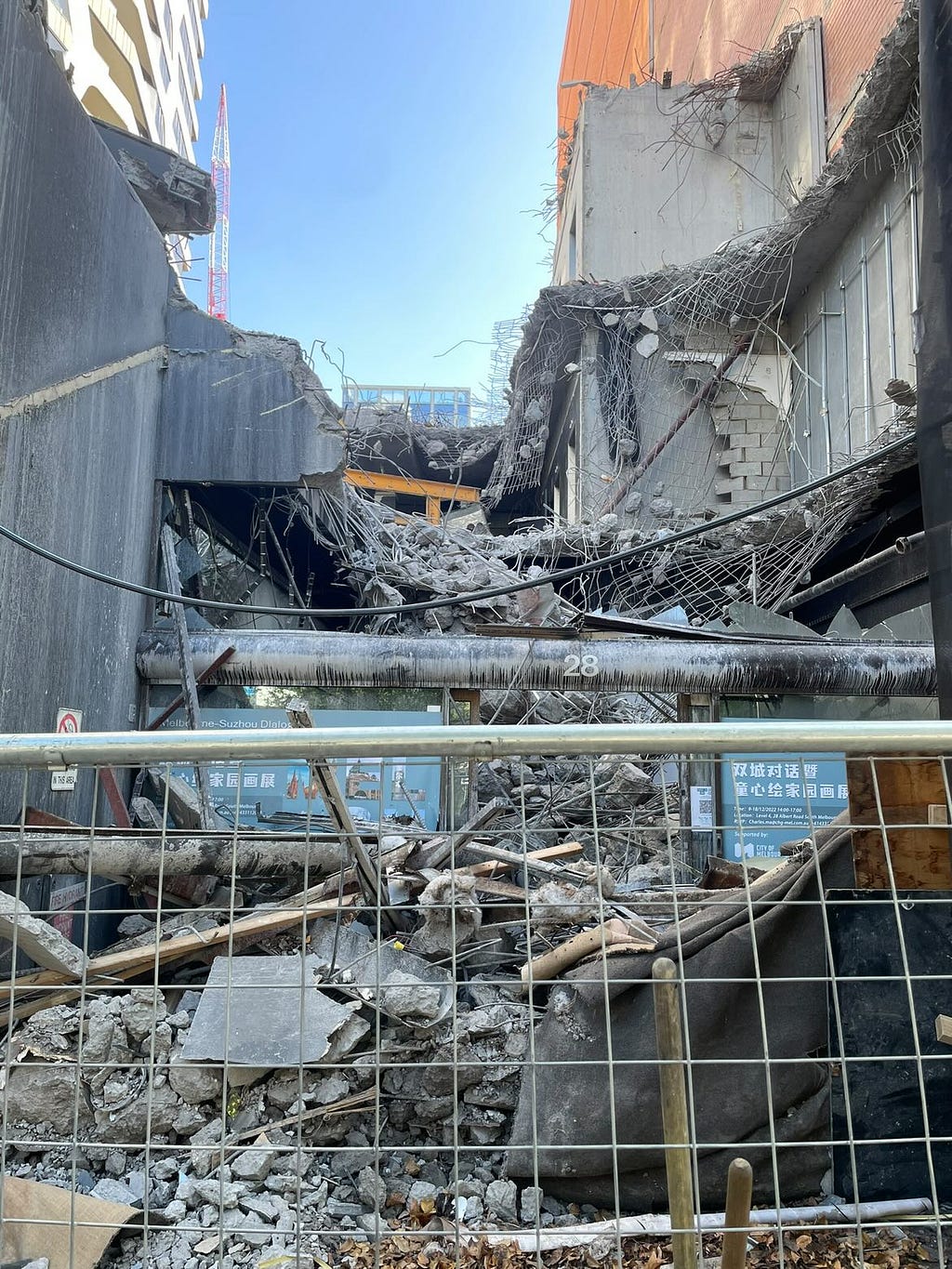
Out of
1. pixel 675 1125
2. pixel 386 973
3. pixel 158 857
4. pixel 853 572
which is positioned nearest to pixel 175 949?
pixel 158 857

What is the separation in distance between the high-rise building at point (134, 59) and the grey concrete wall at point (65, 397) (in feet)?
26.5

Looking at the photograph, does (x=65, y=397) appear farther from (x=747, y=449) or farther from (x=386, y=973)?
(x=747, y=449)

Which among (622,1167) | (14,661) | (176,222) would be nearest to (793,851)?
(622,1167)

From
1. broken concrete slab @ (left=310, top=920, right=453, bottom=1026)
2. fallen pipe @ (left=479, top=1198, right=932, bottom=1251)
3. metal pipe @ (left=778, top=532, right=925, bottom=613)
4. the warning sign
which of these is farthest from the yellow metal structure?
fallen pipe @ (left=479, top=1198, right=932, bottom=1251)

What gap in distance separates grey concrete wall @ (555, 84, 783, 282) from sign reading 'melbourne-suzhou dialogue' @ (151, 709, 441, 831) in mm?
11519

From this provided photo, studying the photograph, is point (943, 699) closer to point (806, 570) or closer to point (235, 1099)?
point (235, 1099)

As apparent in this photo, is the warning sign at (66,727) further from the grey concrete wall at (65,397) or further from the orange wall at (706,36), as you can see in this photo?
the orange wall at (706,36)

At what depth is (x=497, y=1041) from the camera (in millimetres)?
3459

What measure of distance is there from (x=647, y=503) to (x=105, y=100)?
21099mm

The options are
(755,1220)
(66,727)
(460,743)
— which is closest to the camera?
(460,743)

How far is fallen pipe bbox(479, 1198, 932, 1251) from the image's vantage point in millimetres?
2566

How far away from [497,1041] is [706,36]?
20.9 metres

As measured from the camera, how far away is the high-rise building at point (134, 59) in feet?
66.7

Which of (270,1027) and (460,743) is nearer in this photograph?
(460,743)
